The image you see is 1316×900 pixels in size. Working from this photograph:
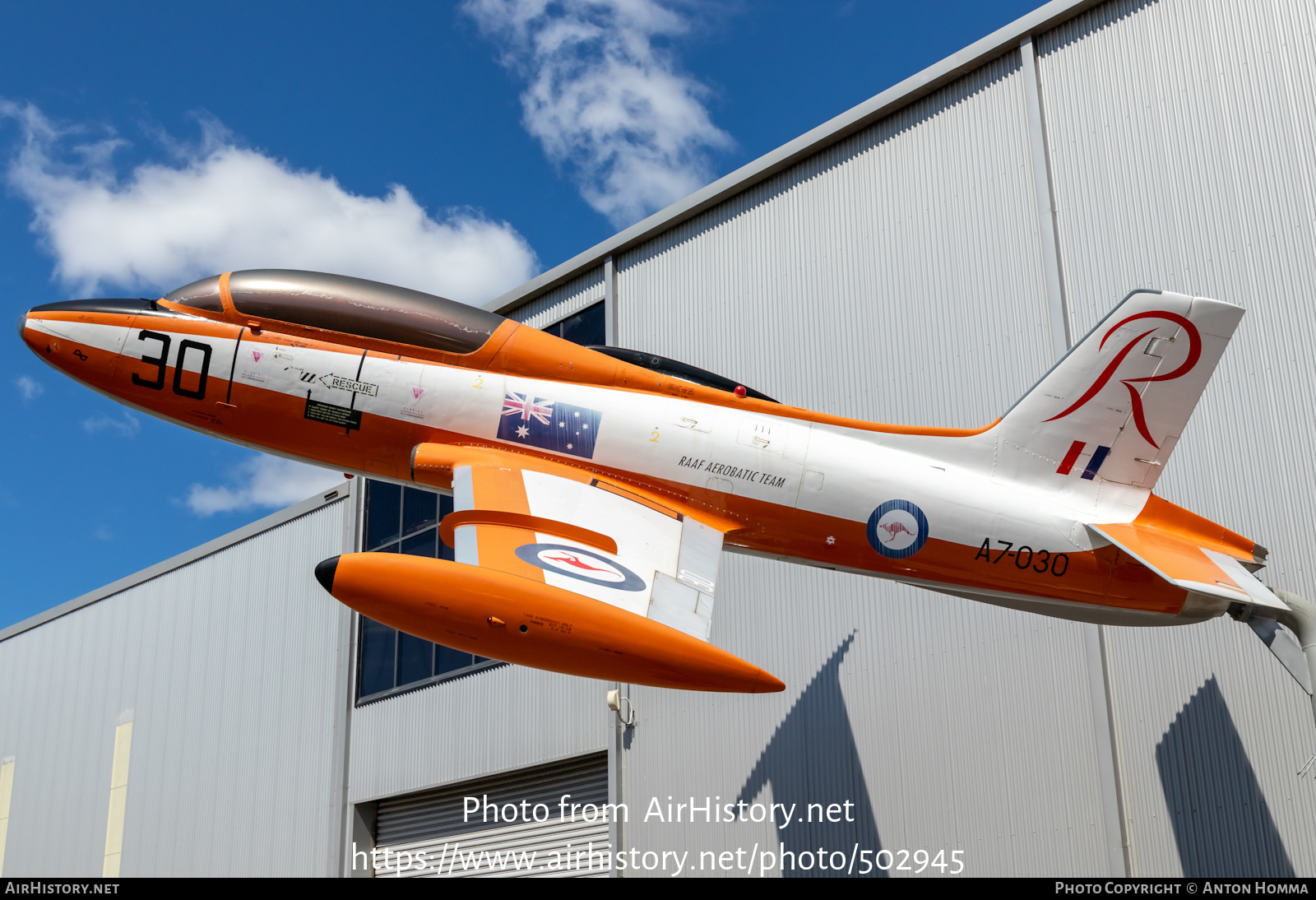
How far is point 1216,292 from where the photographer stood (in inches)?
526

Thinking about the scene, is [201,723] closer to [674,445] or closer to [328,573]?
[674,445]

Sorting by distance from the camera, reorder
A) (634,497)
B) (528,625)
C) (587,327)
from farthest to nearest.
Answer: (587,327) < (634,497) < (528,625)

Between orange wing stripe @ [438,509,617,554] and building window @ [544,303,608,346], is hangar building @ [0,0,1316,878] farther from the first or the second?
orange wing stripe @ [438,509,617,554]

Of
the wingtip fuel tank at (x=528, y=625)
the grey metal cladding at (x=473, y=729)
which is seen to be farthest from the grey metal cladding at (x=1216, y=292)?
the grey metal cladding at (x=473, y=729)

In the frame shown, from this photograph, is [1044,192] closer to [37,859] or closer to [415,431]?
[415,431]

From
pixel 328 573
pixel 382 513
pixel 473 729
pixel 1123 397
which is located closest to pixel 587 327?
pixel 382 513

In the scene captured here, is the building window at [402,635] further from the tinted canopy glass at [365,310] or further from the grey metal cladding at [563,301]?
the tinted canopy glass at [365,310]

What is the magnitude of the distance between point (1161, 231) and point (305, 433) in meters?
10.6

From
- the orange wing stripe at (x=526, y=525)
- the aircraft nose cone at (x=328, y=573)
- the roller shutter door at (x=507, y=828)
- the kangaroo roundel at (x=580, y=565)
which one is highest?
the orange wing stripe at (x=526, y=525)

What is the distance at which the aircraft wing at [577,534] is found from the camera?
9508 millimetres

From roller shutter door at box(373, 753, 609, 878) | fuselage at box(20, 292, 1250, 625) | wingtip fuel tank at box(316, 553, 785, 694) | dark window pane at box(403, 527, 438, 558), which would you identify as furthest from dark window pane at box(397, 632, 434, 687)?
wingtip fuel tank at box(316, 553, 785, 694)

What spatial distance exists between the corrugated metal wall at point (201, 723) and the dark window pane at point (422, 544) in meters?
2.46

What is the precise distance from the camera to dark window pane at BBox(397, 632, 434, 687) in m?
20.9

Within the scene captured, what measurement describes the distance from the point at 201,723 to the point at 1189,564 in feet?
70.1
